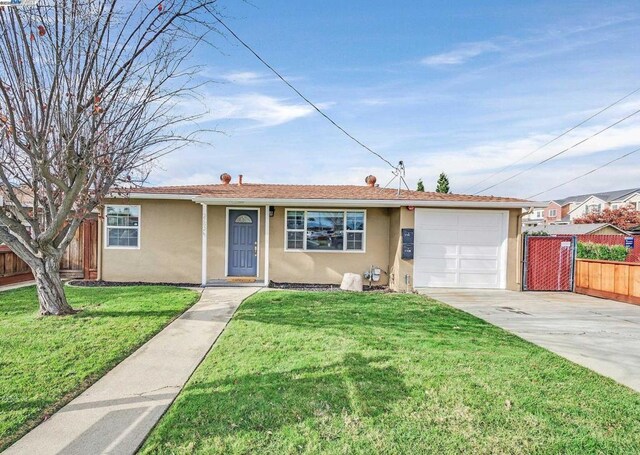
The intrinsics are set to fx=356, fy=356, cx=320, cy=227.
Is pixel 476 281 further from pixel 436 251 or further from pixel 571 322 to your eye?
pixel 571 322

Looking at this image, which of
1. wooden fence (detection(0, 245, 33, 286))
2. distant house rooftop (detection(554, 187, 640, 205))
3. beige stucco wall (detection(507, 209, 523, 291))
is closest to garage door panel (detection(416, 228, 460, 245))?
beige stucco wall (detection(507, 209, 523, 291))

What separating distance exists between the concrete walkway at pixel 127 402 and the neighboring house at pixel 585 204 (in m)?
44.9

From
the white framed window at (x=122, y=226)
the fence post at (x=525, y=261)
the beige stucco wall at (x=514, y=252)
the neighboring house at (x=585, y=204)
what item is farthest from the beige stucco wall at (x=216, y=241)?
the neighboring house at (x=585, y=204)

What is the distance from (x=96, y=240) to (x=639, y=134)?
22.8 m

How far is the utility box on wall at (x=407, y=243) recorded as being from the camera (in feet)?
32.8

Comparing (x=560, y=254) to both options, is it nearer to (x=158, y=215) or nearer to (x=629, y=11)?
(x=629, y=11)

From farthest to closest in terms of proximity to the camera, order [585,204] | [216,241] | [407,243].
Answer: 1. [585,204]
2. [216,241]
3. [407,243]

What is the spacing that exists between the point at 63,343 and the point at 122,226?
252 inches

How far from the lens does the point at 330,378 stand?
380cm

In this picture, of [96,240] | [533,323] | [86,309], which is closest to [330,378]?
[533,323]

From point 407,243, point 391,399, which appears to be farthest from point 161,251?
point 391,399

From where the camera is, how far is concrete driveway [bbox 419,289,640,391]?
4.67 meters

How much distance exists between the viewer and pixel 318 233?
10875mm

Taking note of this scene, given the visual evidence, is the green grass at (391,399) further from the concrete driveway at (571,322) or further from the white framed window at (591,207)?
the white framed window at (591,207)
